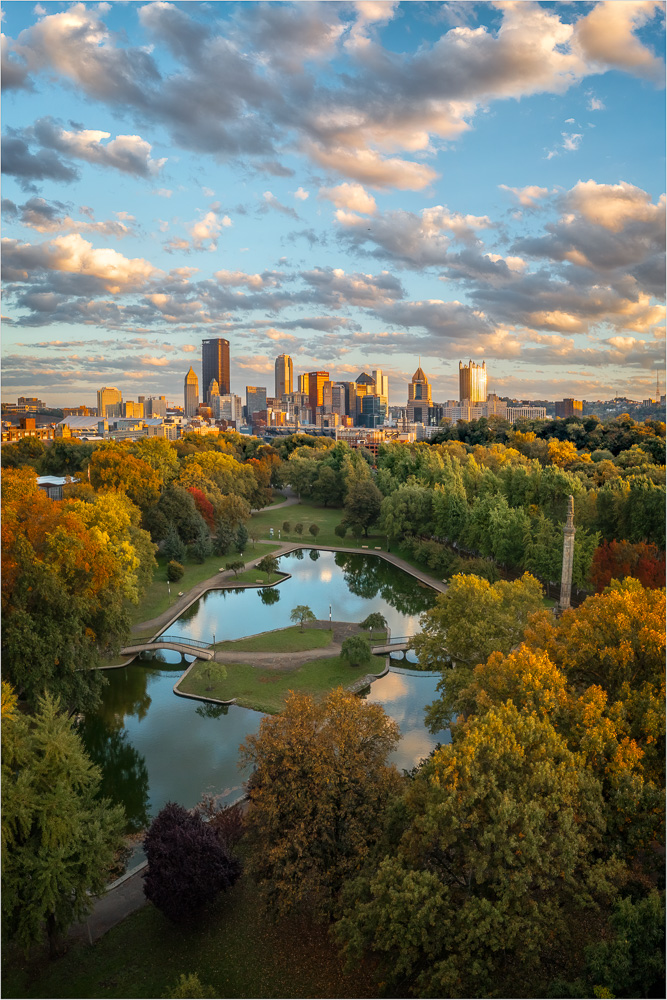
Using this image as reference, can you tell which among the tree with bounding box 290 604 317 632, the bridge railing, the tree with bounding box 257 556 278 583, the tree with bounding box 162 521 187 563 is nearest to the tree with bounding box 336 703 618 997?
the bridge railing

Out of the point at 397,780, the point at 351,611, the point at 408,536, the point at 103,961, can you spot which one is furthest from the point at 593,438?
the point at 103,961

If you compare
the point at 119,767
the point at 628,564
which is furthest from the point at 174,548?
the point at 628,564

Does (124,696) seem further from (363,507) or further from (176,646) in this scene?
(363,507)

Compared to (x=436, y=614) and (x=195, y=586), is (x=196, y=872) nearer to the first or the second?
(x=436, y=614)

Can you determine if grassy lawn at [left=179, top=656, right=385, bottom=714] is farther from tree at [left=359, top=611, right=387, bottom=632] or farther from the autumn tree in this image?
the autumn tree

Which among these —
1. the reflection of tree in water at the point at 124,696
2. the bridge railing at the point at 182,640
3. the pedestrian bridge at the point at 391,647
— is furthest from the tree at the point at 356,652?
the reflection of tree in water at the point at 124,696

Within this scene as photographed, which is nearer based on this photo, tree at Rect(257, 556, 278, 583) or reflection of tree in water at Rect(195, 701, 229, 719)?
reflection of tree in water at Rect(195, 701, 229, 719)
